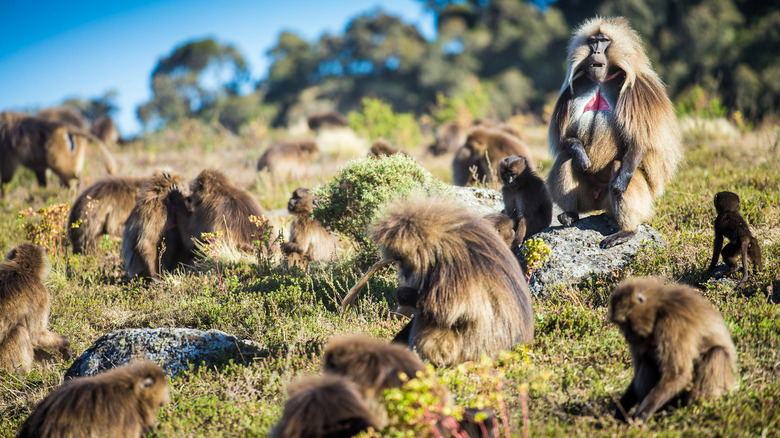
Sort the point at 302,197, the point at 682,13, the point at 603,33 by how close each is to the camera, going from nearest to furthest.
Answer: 1. the point at 603,33
2. the point at 302,197
3. the point at 682,13

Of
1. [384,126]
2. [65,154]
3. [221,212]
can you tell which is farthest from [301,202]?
[384,126]

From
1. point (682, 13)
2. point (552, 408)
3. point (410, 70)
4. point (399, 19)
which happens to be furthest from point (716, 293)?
point (399, 19)

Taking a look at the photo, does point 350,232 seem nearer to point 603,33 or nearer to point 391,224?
point 391,224

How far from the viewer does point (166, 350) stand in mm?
5660

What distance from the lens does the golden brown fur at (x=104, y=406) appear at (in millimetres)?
4000

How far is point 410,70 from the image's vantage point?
123ft

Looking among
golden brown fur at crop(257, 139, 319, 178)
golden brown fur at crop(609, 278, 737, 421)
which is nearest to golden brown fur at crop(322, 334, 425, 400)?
golden brown fur at crop(609, 278, 737, 421)

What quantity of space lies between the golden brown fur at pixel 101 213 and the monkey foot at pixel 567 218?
6.19m

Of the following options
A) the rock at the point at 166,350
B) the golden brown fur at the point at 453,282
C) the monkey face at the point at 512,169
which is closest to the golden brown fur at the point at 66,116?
the rock at the point at 166,350

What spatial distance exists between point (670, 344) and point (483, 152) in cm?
756

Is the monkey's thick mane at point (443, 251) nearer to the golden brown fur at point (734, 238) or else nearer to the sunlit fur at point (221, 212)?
the golden brown fur at point (734, 238)

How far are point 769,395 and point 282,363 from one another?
3.71m

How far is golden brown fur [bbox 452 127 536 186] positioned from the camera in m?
11.0

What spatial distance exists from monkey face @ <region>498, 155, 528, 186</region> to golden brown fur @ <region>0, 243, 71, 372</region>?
200 inches
